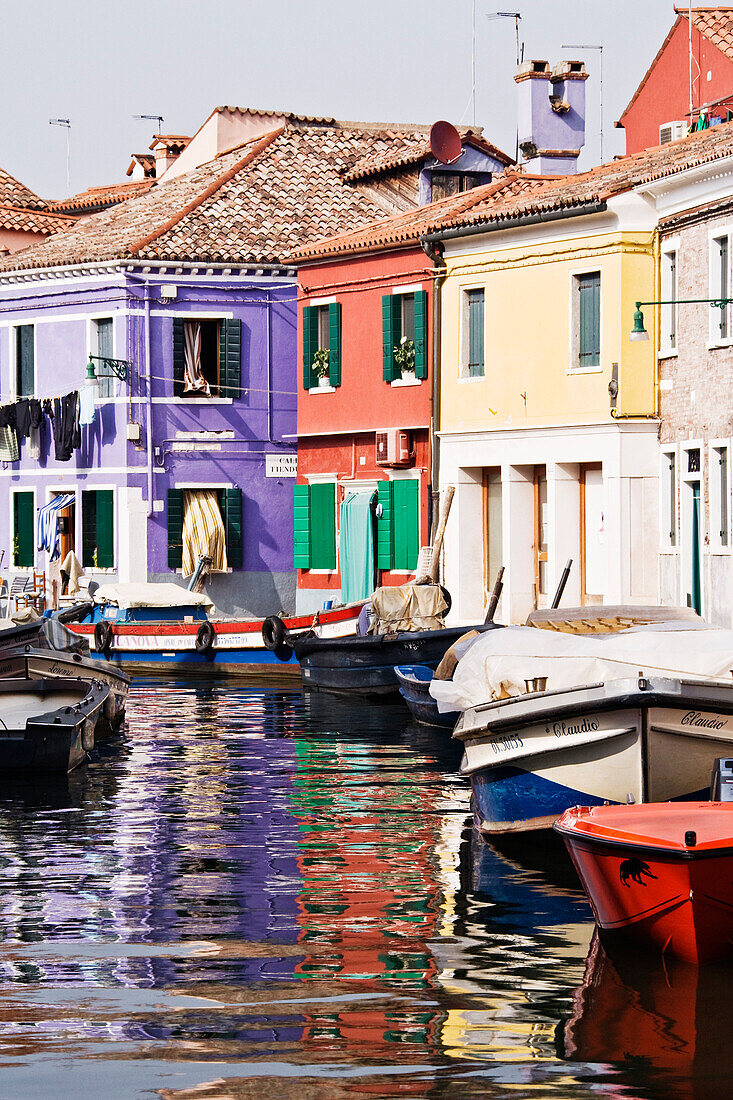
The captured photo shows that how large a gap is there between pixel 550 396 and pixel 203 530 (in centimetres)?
979

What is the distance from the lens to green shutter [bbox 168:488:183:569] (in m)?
37.9

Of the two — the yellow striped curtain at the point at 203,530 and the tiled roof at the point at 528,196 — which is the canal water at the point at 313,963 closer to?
the tiled roof at the point at 528,196

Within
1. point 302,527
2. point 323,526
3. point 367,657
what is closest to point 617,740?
point 367,657

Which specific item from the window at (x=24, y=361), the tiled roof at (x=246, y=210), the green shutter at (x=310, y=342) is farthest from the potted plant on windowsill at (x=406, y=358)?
the window at (x=24, y=361)

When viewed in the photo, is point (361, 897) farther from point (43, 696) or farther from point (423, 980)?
point (43, 696)

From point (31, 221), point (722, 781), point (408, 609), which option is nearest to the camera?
point (722, 781)

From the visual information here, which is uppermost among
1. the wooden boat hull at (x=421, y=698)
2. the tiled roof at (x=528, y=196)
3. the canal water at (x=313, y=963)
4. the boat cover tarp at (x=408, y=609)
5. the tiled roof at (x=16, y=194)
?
the tiled roof at (x=16, y=194)

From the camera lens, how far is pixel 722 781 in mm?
12930

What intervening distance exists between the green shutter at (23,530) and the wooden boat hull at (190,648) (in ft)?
19.1

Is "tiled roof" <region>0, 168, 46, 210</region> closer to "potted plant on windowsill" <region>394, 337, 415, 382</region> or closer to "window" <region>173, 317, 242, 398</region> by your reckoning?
"window" <region>173, 317, 242, 398</region>

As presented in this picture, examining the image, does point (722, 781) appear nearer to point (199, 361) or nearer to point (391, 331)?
point (391, 331)

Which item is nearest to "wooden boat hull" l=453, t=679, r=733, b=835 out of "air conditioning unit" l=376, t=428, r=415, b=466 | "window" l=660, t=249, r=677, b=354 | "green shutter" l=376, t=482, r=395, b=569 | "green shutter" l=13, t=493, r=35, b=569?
"window" l=660, t=249, r=677, b=354

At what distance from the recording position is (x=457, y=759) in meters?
21.1

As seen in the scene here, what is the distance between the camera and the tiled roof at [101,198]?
5072cm
